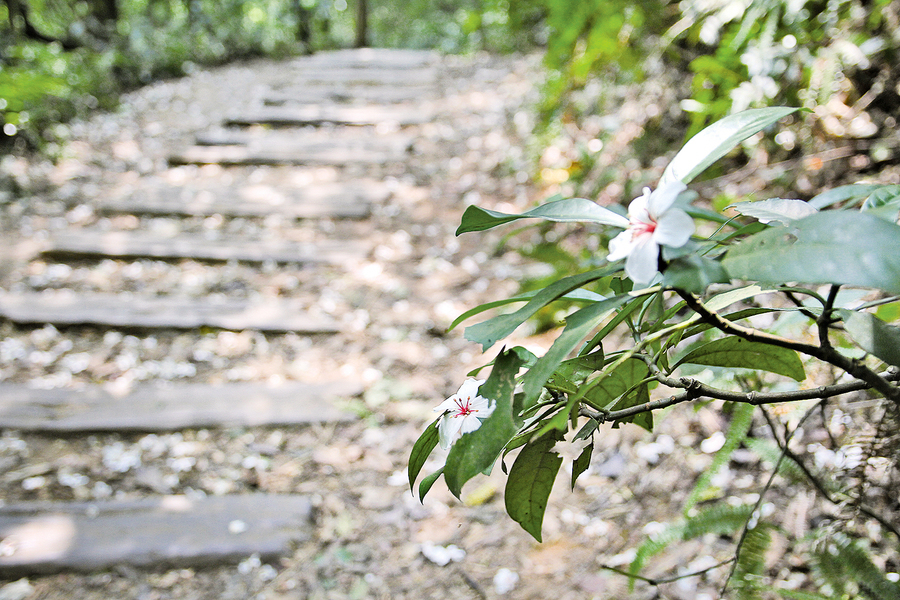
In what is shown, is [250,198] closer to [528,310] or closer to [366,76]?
[366,76]

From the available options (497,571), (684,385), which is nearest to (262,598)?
(497,571)

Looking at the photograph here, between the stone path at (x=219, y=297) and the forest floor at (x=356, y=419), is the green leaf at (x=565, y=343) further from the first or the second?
the stone path at (x=219, y=297)

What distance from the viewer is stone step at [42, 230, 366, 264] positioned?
8.77 ft

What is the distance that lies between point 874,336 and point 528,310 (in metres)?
0.25

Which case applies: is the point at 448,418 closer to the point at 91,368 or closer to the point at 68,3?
the point at 91,368

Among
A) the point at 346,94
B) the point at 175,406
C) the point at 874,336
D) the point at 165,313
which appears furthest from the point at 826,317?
the point at 346,94

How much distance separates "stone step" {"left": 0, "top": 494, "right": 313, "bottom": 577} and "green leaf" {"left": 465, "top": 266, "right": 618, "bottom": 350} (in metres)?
1.23

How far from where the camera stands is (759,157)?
6.49 feet

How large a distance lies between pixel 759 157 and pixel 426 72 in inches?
153

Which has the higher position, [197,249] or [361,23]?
[361,23]

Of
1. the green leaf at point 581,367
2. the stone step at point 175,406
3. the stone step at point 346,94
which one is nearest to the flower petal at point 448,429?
the green leaf at point 581,367

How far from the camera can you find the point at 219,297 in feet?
8.09

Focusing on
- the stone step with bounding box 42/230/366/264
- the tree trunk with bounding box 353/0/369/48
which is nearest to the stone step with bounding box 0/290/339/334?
the stone step with bounding box 42/230/366/264

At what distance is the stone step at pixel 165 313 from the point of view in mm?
2271
